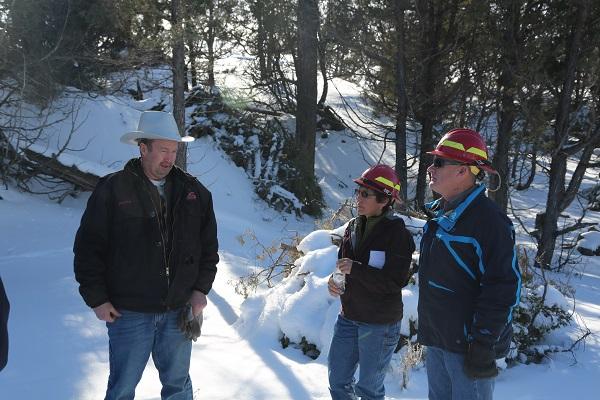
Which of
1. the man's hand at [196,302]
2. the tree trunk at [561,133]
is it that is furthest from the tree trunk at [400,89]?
the man's hand at [196,302]

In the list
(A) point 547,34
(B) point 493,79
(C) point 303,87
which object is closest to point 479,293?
(A) point 547,34

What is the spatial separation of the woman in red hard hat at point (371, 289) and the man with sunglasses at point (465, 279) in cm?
35

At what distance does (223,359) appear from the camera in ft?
14.3

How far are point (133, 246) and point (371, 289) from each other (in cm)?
130

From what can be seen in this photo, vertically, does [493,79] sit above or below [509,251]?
above

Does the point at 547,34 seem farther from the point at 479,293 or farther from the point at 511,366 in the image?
the point at 479,293

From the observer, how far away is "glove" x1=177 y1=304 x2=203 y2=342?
2752mm

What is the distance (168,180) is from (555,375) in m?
3.88

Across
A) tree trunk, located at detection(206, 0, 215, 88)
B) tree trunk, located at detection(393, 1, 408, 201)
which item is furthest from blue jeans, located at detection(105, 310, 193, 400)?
tree trunk, located at detection(393, 1, 408, 201)

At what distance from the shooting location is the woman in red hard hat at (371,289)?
286 centimetres

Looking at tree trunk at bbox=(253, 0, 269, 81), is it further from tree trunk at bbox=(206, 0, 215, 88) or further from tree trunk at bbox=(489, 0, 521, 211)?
tree trunk at bbox=(489, 0, 521, 211)

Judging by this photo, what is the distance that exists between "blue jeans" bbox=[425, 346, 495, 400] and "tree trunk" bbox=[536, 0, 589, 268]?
264 inches

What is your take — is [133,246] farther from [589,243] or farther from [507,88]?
[589,243]

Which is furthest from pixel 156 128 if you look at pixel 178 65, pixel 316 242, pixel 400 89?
pixel 400 89
